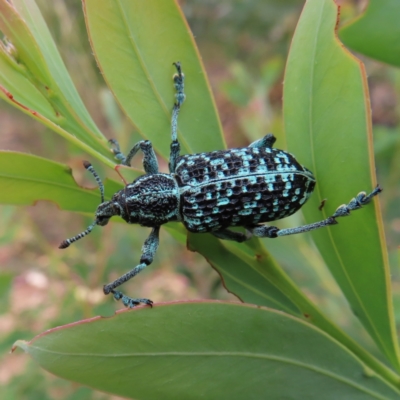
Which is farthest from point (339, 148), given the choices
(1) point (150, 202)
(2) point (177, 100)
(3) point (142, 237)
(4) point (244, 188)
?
(3) point (142, 237)

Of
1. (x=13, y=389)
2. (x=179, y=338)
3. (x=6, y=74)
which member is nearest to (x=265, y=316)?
(x=179, y=338)

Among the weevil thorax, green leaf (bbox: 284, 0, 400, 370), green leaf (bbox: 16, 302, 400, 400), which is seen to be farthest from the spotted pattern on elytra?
green leaf (bbox: 16, 302, 400, 400)

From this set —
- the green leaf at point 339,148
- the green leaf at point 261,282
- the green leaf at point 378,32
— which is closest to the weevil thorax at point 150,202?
the green leaf at point 261,282

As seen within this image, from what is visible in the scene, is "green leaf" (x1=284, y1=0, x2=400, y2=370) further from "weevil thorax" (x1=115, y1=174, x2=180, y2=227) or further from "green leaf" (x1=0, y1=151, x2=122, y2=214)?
"weevil thorax" (x1=115, y1=174, x2=180, y2=227)

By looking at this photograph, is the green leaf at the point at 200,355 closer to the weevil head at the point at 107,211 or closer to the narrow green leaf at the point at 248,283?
the narrow green leaf at the point at 248,283

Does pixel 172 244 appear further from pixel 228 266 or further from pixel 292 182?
pixel 228 266

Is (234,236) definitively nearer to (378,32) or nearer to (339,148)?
(339,148)
